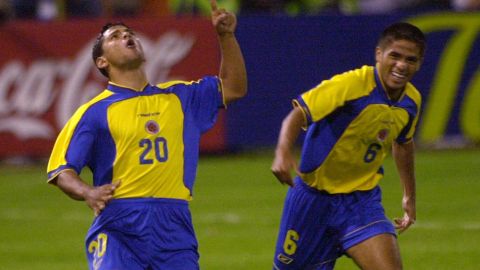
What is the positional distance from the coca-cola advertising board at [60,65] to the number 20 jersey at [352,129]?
9844mm

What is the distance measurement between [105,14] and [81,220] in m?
5.48

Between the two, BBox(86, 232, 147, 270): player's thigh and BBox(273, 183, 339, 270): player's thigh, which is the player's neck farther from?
BBox(273, 183, 339, 270): player's thigh

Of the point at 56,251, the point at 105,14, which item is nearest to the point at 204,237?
the point at 56,251

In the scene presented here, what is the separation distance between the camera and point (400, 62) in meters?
8.05

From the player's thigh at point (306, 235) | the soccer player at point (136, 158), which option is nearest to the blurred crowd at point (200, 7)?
the player's thigh at point (306, 235)

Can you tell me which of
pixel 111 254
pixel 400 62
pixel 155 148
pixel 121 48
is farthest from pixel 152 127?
pixel 400 62

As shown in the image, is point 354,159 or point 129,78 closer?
point 129,78

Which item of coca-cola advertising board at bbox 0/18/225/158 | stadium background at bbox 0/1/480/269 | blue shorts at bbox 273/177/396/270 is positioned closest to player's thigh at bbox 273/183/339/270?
blue shorts at bbox 273/177/396/270

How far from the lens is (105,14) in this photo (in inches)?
758

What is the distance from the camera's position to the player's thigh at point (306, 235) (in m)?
8.40

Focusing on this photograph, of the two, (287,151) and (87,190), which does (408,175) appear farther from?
(87,190)

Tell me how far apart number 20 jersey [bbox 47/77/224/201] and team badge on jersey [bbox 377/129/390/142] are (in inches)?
53.8

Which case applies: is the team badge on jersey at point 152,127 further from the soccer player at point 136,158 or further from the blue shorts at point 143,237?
the blue shorts at point 143,237

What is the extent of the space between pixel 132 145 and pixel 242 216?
716 cm
